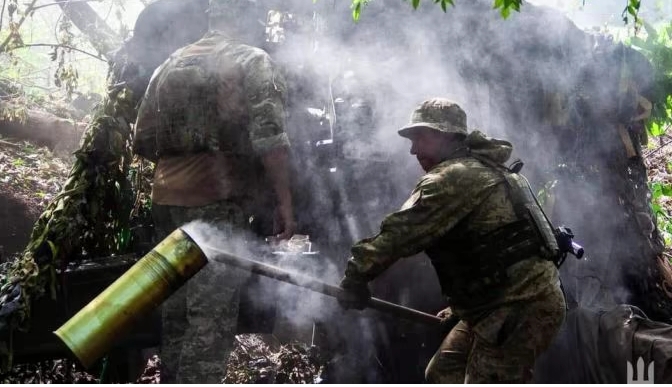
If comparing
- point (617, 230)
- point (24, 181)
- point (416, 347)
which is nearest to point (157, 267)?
point (416, 347)

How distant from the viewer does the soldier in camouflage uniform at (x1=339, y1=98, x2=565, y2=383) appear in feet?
12.5

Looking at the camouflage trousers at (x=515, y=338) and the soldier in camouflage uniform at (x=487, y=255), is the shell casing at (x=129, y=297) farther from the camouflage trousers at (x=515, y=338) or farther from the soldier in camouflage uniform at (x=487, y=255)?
the camouflage trousers at (x=515, y=338)

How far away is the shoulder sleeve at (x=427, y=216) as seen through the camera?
3789mm

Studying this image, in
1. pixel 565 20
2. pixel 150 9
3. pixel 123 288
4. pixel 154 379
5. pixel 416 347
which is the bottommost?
pixel 154 379

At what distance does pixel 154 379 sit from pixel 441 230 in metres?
4.43

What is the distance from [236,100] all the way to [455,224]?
2.04 meters

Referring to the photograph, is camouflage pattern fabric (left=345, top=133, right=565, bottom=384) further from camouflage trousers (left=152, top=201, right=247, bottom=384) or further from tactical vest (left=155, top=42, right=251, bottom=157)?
tactical vest (left=155, top=42, right=251, bottom=157)

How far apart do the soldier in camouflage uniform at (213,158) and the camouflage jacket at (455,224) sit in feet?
3.09

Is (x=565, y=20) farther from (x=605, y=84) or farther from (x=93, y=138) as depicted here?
(x=93, y=138)

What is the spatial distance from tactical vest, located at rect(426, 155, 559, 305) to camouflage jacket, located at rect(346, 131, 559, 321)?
21 mm

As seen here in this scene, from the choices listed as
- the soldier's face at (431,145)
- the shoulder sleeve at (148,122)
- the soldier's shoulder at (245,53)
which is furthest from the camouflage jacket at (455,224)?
the shoulder sleeve at (148,122)

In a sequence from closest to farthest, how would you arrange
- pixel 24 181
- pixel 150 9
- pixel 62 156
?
pixel 150 9 < pixel 24 181 < pixel 62 156

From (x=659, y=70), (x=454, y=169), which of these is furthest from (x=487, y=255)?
(x=659, y=70)

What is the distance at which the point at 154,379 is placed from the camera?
6.71 m
